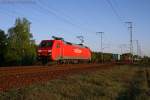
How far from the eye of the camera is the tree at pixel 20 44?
227 ft

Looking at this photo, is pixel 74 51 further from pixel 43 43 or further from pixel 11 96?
pixel 11 96

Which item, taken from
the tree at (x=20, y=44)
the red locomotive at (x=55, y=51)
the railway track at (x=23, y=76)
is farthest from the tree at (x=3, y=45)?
the railway track at (x=23, y=76)

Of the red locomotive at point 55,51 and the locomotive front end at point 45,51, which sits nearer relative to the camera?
the locomotive front end at point 45,51

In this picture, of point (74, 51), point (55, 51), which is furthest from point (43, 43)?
point (74, 51)

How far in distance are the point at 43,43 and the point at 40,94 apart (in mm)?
28391

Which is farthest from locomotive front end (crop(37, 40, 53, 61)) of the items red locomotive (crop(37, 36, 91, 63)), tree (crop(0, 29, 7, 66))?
tree (crop(0, 29, 7, 66))

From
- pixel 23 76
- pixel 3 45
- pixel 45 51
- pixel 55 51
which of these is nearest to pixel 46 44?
pixel 45 51

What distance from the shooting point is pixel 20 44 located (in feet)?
249

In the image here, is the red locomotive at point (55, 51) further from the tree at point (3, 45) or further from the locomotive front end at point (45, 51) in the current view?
the tree at point (3, 45)

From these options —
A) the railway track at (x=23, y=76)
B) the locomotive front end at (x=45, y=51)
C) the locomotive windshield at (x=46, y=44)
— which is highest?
the locomotive windshield at (x=46, y=44)

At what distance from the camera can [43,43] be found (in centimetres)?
4019

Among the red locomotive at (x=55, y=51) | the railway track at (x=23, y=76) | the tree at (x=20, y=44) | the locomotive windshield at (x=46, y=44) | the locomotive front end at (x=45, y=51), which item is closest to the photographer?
the railway track at (x=23, y=76)

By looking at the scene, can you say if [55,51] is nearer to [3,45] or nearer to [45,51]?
[45,51]

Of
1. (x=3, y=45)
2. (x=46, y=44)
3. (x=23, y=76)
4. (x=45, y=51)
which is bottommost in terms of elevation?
(x=23, y=76)
